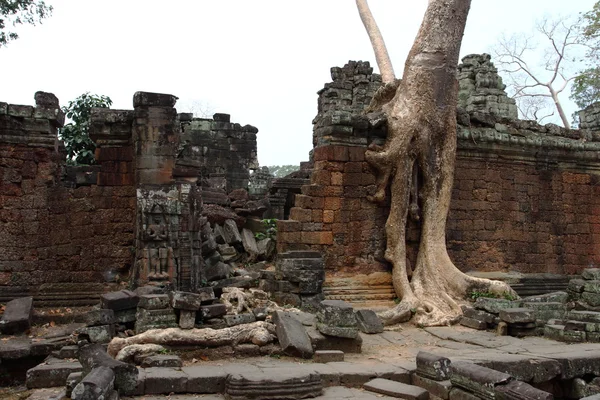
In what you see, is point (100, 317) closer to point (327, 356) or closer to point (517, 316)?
point (327, 356)

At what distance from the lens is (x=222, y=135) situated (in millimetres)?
17125

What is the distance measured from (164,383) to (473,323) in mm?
4724

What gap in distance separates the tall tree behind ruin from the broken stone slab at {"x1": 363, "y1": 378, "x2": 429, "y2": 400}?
3.33 m

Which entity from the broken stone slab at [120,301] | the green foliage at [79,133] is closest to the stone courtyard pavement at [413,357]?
the broken stone slab at [120,301]

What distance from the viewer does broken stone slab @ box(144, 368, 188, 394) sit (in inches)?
178

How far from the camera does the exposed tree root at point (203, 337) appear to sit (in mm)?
5379

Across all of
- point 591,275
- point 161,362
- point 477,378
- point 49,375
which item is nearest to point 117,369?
point 161,362

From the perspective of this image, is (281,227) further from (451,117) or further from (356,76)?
(356,76)

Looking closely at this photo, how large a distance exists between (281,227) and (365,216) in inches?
55.6

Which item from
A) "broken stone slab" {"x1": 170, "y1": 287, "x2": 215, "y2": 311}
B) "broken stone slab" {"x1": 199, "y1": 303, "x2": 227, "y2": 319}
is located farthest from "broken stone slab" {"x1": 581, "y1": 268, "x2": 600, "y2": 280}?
"broken stone slab" {"x1": 170, "y1": 287, "x2": 215, "y2": 311}

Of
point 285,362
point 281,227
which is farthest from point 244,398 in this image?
point 281,227

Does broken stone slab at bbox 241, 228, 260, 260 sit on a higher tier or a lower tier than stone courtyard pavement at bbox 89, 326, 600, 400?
higher

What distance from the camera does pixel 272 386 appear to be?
447 centimetres

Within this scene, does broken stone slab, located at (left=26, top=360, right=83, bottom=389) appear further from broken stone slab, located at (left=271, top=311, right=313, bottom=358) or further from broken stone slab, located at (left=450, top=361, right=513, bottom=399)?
broken stone slab, located at (left=450, top=361, right=513, bottom=399)
